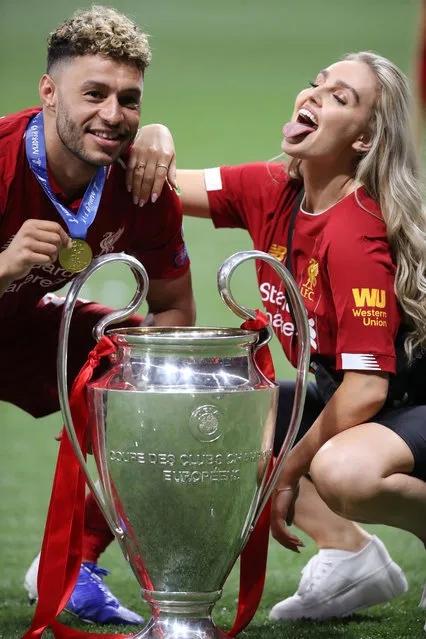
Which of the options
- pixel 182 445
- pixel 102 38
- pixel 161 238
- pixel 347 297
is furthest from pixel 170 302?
pixel 182 445

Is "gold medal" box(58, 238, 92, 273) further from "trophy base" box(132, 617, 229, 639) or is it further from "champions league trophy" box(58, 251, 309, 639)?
"trophy base" box(132, 617, 229, 639)

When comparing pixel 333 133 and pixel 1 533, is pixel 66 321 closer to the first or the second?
pixel 333 133

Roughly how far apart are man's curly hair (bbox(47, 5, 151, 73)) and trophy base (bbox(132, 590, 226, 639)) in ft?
3.53

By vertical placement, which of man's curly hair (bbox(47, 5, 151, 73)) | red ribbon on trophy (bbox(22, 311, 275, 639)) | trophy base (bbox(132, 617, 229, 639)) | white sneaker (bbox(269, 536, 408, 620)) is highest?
man's curly hair (bbox(47, 5, 151, 73))

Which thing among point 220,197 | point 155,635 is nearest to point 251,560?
point 155,635

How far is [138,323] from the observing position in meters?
2.95

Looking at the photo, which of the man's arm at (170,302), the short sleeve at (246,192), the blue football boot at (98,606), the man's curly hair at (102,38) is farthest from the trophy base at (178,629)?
the man's curly hair at (102,38)

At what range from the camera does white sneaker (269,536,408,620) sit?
2654 millimetres

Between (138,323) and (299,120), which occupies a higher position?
(299,120)

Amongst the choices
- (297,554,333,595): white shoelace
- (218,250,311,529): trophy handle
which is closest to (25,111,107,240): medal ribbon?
(218,250,311,529): trophy handle

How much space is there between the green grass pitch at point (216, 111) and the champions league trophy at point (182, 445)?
341 mm

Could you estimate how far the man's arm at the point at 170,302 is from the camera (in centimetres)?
284

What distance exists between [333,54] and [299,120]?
307 inches

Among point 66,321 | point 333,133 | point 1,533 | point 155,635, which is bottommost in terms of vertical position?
point 1,533
